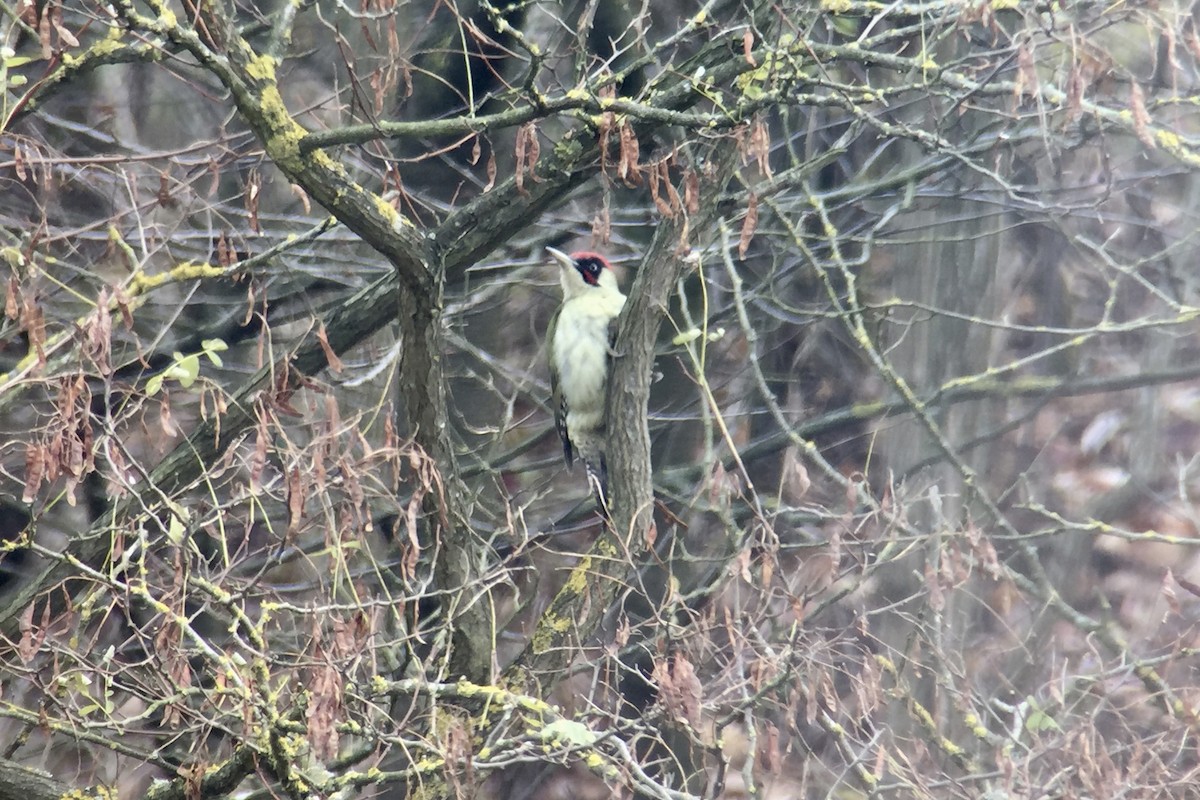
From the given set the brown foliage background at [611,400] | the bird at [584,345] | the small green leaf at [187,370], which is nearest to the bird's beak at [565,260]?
the bird at [584,345]

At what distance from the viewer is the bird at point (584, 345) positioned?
21.5ft

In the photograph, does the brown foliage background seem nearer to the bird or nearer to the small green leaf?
the small green leaf

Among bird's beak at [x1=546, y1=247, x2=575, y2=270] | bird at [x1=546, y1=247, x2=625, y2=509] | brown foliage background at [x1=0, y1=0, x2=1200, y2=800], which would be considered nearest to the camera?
brown foliage background at [x1=0, y1=0, x2=1200, y2=800]

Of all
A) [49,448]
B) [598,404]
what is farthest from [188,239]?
[49,448]

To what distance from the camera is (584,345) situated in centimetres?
661

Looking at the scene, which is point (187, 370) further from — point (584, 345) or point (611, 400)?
point (584, 345)

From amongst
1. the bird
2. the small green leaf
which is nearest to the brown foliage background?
the small green leaf

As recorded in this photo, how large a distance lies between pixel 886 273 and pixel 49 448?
5702mm

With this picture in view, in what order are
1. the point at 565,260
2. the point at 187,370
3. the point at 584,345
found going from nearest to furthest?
1. the point at 187,370
2. the point at 565,260
3. the point at 584,345

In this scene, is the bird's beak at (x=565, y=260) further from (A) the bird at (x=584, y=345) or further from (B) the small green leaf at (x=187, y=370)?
(B) the small green leaf at (x=187, y=370)

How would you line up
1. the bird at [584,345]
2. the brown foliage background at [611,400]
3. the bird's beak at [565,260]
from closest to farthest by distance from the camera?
the brown foliage background at [611,400] → the bird's beak at [565,260] → the bird at [584,345]

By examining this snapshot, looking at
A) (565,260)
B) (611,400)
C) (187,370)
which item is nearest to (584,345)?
(565,260)

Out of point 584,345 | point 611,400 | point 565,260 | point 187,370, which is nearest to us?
point 187,370

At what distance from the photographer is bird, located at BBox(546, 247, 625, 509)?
21.5 ft
